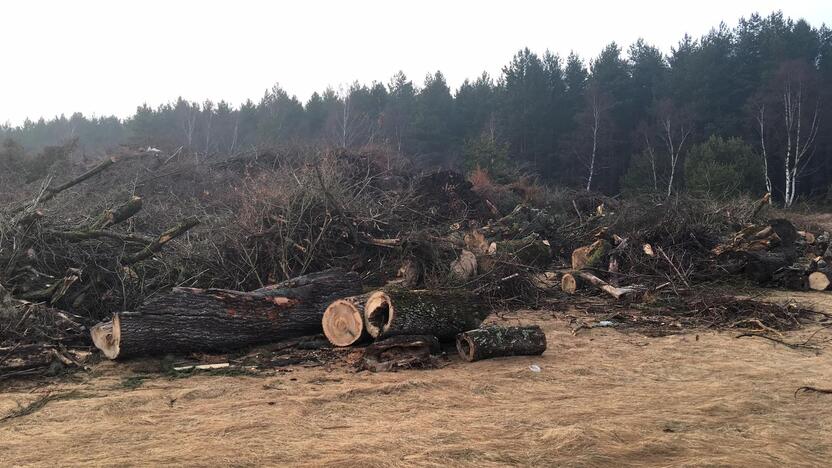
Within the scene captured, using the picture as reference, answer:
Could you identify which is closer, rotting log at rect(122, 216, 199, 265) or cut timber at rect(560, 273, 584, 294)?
rotting log at rect(122, 216, 199, 265)

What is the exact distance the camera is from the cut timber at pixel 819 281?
9.21 meters

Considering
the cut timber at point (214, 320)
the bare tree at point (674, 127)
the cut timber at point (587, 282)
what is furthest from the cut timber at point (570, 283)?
the bare tree at point (674, 127)

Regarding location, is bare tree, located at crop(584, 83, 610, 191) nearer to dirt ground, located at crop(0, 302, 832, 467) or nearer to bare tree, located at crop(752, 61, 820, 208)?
bare tree, located at crop(752, 61, 820, 208)

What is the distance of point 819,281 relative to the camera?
9.27 meters

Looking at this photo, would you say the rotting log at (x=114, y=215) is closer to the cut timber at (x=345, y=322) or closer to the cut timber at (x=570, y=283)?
the cut timber at (x=345, y=322)

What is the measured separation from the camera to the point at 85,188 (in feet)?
48.3

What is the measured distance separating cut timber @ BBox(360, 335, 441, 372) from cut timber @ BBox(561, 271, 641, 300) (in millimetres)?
4118

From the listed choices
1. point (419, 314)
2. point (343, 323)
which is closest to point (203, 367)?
point (343, 323)

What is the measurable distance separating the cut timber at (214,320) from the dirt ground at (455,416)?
0.29 metres

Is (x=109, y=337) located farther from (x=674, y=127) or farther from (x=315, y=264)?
(x=674, y=127)

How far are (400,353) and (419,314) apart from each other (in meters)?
0.44

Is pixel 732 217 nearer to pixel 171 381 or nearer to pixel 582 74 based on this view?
pixel 171 381

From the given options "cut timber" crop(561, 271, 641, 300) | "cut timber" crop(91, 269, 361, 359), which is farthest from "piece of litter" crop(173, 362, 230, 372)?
"cut timber" crop(561, 271, 641, 300)

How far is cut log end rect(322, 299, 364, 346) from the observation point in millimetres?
5387
